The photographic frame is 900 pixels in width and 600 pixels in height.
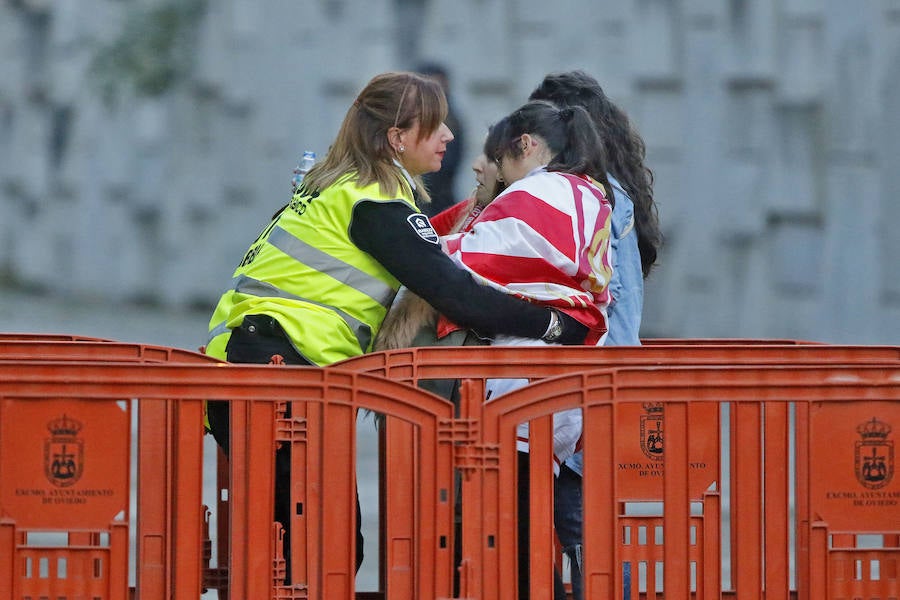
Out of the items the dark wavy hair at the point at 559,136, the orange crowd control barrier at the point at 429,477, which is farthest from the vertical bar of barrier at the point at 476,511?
the dark wavy hair at the point at 559,136

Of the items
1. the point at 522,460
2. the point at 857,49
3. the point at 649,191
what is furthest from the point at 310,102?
the point at 522,460

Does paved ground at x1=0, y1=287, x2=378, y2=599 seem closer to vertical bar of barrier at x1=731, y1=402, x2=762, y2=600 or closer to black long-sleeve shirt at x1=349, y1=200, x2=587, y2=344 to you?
black long-sleeve shirt at x1=349, y1=200, x2=587, y2=344

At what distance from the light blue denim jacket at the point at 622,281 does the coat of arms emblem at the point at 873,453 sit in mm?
1060

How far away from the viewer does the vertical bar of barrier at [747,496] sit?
3.87 metres

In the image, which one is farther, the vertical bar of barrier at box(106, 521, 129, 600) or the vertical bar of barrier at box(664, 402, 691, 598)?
the vertical bar of barrier at box(664, 402, 691, 598)

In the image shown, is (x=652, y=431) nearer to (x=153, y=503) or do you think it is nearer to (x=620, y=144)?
(x=620, y=144)

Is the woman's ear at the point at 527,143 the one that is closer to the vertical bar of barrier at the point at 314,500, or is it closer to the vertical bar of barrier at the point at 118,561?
the vertical bar of barrier at the point at 314,500

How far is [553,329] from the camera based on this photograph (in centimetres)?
444

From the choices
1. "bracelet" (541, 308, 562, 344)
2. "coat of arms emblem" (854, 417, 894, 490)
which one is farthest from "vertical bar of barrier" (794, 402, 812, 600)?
"bracelet" (541, 308, 562, 344)

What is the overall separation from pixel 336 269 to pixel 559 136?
2.71ft

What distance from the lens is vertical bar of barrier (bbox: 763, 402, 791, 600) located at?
3887 mm

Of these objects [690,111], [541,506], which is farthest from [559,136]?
[690,111]

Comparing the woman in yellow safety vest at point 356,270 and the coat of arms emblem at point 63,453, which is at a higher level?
the woman in yellow safety vest at point 356,270

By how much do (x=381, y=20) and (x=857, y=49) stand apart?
11.1 feet
